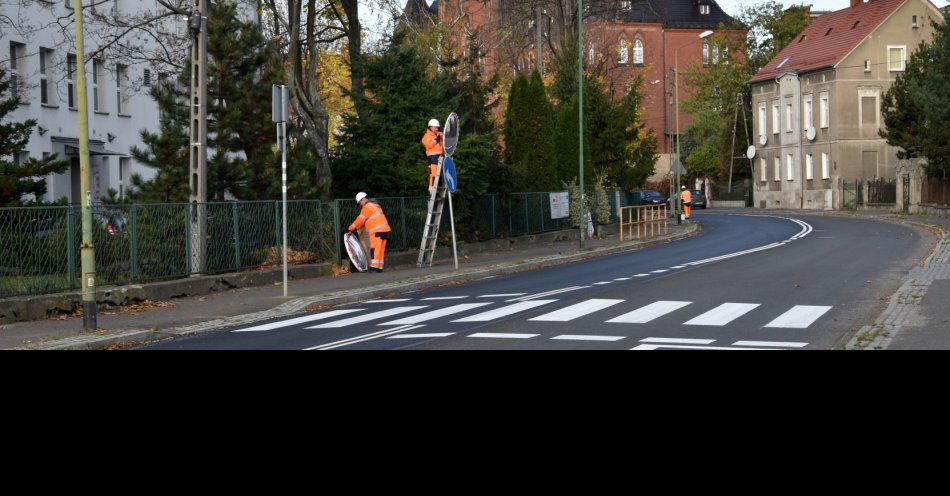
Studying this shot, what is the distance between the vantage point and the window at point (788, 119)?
81875 mm

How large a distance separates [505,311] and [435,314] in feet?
3.20

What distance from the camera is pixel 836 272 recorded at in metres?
23.3

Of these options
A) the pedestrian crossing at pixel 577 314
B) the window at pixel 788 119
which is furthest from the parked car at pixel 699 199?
the pedestrian crossing at pixel 577 314

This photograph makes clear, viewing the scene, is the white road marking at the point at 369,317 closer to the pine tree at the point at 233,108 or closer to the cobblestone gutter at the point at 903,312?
the cobblestone gutter at the point at 903,312

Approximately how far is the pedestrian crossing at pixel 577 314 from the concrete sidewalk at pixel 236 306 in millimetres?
882

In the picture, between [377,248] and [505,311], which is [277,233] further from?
[505,311]
